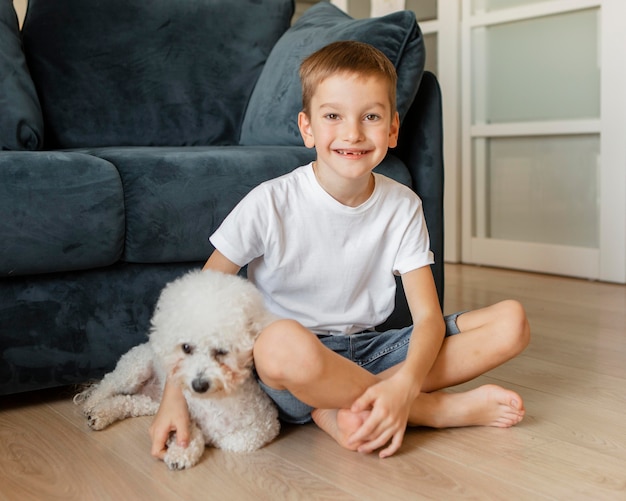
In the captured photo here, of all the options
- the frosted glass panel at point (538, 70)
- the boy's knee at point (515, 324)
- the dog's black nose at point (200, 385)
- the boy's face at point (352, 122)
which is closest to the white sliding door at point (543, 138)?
the frosted glass panel at point (538, 70)

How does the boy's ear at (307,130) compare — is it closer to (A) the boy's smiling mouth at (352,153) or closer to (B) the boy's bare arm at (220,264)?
(A) the boy's smiling mouth at (352,153)

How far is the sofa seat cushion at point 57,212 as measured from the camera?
144cm

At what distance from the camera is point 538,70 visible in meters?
3.06

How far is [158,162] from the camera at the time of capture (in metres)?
1.62

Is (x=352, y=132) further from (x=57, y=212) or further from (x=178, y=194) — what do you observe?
(x=57, y=212)

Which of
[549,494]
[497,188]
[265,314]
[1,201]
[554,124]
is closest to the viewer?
[549,494]

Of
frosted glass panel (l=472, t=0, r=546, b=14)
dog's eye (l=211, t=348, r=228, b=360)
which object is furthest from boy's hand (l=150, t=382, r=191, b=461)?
frosted glass panel (l=472, t=0, r=546, b=14)

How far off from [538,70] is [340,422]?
2.24 m

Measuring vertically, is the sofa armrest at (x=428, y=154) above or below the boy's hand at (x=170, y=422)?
above

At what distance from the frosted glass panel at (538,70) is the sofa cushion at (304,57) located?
3.54 feet

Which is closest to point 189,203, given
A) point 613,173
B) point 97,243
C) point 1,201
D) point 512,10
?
point 97,243

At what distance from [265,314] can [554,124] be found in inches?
83.0

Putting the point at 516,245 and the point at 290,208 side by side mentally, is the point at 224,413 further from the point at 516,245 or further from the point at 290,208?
the point at 516,245

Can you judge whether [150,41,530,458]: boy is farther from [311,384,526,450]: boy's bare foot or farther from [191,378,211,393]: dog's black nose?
[191,378,211,393]: dog's black nose
